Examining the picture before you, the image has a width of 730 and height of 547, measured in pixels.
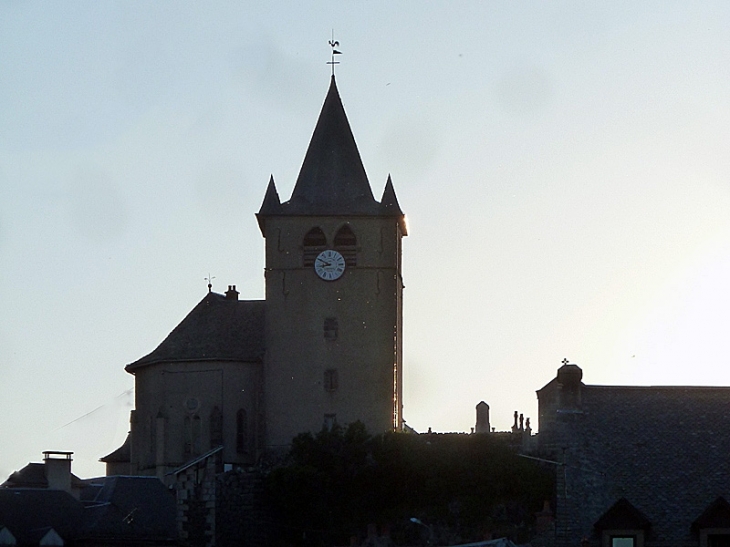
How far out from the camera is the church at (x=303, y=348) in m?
87.3

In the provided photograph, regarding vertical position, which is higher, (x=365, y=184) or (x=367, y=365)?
(x=365, y=184)

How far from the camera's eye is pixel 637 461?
72.2 metres

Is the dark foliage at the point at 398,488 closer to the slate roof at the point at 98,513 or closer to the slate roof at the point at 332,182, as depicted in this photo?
the slate roof at the point at 98,513

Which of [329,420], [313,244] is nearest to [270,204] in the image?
[313,244]

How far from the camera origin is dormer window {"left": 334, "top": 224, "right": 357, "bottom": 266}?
8838cm

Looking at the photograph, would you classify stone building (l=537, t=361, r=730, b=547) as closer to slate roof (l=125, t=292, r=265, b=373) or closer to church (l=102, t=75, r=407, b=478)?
church (l=102, t=75, r=407, b=478)

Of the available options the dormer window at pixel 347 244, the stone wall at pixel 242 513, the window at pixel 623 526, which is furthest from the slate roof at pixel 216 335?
the window at pixel 623 526

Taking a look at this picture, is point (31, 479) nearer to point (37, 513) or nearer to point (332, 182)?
point (37, 513)

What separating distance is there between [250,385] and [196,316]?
18.0ft

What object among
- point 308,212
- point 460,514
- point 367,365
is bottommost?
point 460,514

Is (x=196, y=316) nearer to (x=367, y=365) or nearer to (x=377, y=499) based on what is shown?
(x=367, y=365)

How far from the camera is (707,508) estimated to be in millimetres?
70812

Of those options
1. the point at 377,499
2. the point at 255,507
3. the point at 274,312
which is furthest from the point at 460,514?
the point at 274,312

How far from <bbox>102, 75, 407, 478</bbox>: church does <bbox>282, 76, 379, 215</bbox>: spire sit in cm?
7
